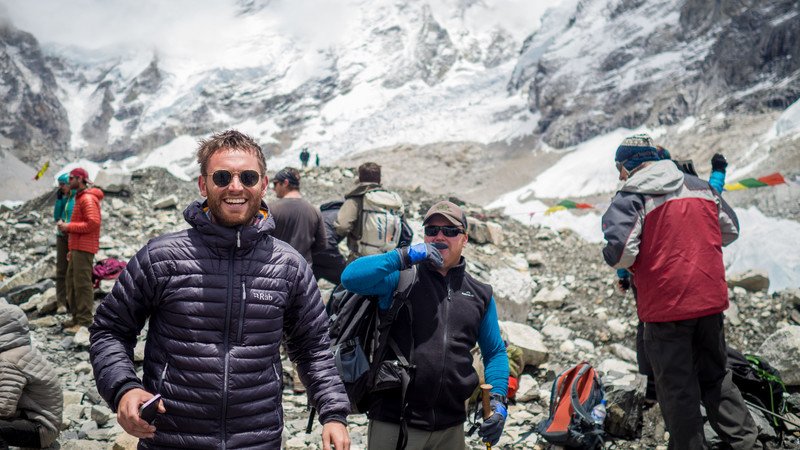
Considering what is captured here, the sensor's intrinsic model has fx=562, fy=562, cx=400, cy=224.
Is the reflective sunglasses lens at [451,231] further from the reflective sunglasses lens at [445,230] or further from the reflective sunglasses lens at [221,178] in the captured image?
the reflective sunglasses lens at [221,178]

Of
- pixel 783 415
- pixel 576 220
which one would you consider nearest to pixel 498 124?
pixel 576 220

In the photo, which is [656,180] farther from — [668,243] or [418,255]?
[418,255]

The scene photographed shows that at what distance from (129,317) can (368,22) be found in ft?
565

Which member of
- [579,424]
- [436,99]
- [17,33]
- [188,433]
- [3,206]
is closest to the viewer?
[188,433]

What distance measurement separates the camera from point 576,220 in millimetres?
28094

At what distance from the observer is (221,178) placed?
6.82ft

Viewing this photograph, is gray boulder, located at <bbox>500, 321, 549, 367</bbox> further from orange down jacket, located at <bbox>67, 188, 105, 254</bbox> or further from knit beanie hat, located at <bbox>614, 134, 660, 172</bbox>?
orange down jacket, located at <bbox>67, 188, 105, 254</bbox>

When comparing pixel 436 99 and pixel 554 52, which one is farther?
pixel 436 99

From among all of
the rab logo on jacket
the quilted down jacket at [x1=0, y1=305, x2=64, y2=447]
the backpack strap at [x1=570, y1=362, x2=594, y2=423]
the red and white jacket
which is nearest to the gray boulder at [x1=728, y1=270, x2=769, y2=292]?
the backpack strap at [x1=570, y1=362, x2=594, y2=423]

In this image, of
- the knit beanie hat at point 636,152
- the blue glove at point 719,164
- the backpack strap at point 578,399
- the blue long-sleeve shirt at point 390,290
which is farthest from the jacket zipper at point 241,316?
the blue glove at point 719,164

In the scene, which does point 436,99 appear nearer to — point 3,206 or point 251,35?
point 251,35

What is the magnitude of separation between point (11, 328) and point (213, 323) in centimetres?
220

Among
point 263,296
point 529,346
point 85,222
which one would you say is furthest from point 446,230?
point 85,222

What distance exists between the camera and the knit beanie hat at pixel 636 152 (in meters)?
3.93
